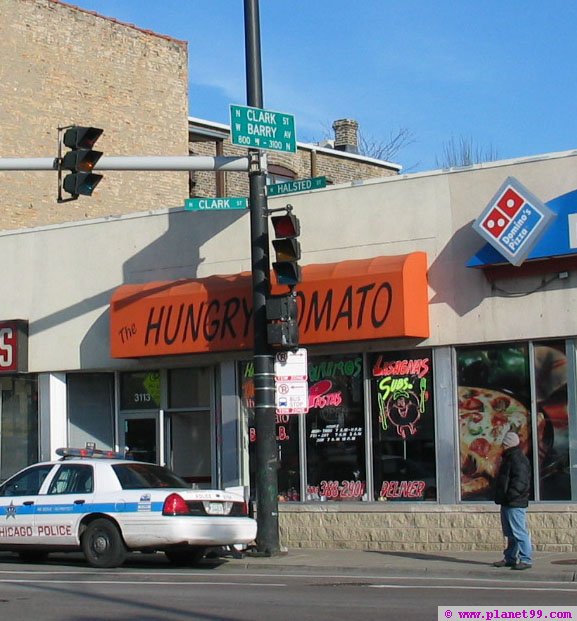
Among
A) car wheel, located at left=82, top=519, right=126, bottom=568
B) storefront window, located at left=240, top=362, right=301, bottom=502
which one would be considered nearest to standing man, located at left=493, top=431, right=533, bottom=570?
storefront window, located at left=240, top=362, right=301, bottom=502

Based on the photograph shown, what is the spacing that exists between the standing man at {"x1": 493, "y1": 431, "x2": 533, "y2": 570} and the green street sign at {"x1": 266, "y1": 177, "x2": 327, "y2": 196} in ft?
14.6

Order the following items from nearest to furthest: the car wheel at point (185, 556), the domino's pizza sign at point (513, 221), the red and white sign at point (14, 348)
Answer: the car wheel at point (185, 556) → the domino's pizza sign at point (513, 221) → the red and white sign at point (14, 348)

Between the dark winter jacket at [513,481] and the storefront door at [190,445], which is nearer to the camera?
the dark winter jacket at [513,481]

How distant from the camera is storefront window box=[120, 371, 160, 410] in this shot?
22.3 m

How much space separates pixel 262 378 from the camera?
17.5m

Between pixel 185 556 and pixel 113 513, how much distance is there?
1.42 m

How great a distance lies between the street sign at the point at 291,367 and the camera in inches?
699

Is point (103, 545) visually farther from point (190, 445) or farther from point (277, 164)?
point (277, 164)

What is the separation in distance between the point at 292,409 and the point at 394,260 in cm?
293

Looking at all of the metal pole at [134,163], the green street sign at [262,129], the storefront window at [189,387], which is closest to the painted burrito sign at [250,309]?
the storefront window at [189,387]

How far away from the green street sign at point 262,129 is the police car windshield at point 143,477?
4.97 m

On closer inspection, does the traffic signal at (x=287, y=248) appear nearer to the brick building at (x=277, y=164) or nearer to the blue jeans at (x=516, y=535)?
the blue jeans at (x=516, y=535)

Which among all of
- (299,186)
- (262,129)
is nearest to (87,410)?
(299,186)

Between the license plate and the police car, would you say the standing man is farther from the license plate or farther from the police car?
the license plate
